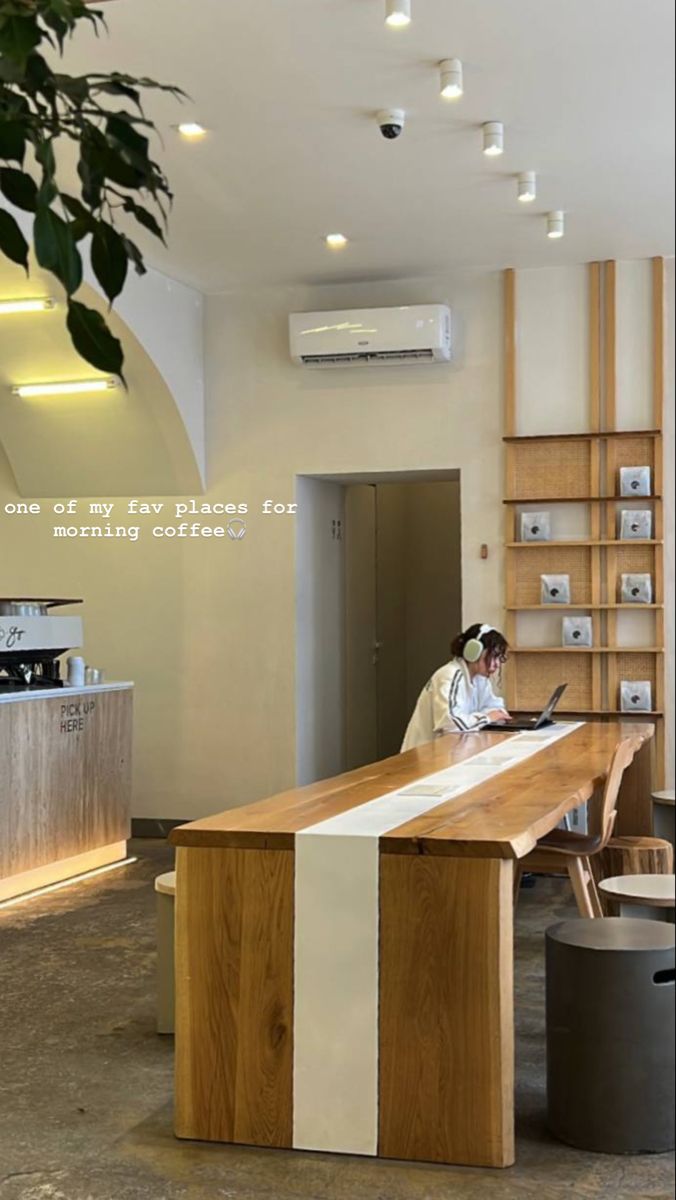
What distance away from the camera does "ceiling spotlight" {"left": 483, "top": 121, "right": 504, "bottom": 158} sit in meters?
5.55

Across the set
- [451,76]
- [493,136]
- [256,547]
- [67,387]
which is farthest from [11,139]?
[256,547]

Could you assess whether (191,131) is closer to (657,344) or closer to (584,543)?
(657,344)

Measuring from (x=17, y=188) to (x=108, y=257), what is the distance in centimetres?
15

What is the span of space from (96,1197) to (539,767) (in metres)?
A: 2.16

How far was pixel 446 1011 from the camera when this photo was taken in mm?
3221

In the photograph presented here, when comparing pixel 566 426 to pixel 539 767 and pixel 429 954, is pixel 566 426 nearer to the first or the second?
pixel 539 767

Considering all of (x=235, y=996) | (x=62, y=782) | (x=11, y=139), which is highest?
(x=11, y=139)

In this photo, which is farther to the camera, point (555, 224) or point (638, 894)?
point (555, 224)

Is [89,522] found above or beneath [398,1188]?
above

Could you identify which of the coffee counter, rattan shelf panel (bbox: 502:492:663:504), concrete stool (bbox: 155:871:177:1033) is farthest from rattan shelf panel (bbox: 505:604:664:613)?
concrete stool (bbox: 155:871:177:1033)

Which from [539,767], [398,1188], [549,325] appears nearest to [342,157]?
[549,325]

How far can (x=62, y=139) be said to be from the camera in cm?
537

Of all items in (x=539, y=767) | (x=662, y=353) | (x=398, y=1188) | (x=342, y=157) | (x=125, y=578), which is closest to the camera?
(x=398, y=1188)

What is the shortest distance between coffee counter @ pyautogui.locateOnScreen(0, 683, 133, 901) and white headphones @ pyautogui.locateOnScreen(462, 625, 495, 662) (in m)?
2.08
